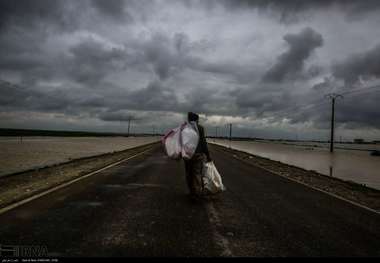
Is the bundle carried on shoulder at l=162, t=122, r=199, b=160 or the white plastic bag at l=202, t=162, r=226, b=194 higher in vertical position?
the bundle carried on shoulder at l=162, t=122, r=199, b=160

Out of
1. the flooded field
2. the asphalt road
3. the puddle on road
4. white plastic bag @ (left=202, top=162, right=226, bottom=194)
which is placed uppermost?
white plastic bag @ (left=202, top=162, right=226, bottom=194)

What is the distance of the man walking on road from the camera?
666 cm

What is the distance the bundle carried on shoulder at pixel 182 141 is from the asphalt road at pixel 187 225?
1.19m

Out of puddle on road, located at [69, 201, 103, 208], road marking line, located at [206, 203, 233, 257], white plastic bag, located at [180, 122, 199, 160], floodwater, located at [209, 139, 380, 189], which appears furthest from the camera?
floodwater, located at [209, 139, 380, 189]

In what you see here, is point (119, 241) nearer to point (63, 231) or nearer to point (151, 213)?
point (63, 231)

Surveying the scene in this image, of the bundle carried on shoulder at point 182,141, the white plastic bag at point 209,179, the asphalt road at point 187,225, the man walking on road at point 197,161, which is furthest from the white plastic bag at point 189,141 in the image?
the asphalt road at point 187,225

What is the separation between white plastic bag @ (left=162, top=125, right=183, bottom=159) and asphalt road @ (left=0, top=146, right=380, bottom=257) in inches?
46.4

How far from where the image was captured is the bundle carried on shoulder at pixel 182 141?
20.8 feet

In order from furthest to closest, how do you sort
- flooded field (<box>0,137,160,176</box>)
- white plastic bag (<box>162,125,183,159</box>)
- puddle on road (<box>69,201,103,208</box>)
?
1. flooded field (<box>0,137,160,176</box>)
2. white plastic bag (<box>162,125,183,159</box>)
3. puddle on road (<box>69,201,103,208</box>)

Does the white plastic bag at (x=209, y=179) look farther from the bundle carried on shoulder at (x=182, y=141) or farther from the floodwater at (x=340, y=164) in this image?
the floodwater at (x=340, y=164)

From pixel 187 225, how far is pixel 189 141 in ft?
6.88

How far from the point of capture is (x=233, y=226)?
489 centimetres

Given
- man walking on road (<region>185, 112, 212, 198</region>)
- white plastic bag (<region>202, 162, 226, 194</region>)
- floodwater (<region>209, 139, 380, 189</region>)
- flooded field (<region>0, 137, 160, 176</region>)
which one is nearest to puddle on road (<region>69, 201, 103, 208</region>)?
man walking on road (<region>185, 112, 212, 198</region>)

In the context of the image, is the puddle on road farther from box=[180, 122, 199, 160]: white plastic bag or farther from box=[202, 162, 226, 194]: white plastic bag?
box=[202, 162, 226, 194]: white plastic bag
